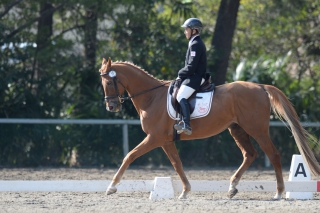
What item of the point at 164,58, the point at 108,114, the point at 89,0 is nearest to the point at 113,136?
the point at 108,114

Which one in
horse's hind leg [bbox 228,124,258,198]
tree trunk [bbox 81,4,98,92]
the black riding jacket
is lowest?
horse's hind leg [bbox 228,124,258,198]

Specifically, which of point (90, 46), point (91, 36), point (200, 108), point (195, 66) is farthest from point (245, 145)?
point (90, 46)

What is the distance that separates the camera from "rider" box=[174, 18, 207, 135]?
7.54 m

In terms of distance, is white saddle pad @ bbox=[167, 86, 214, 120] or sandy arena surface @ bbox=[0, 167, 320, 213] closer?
sandy arena surface @ bbox=[0, 167, 320, 213]

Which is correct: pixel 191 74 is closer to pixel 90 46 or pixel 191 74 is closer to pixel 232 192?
pixel 232 192

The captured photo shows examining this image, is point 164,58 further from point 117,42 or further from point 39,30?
point 39,30

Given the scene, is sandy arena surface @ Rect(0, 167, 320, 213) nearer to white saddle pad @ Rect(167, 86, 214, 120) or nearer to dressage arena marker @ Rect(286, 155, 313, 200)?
dressage arena marker @ Rect(286, 155, 313, 200)

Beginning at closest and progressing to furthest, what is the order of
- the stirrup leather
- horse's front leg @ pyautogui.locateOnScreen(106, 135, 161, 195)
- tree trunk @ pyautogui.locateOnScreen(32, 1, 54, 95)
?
horse's front leg @ pyautogui.locateOnScreen(106, 135, 161, 195) → the stirrup leather → tree trunk @ pyautogui.locateOnScreen(32, 1, 54, 95)

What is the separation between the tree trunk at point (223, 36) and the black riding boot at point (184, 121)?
6.51 m

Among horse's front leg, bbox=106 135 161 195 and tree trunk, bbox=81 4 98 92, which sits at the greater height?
tree trunk, bbox=81 4 98 92

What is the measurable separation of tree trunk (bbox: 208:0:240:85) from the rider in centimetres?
627

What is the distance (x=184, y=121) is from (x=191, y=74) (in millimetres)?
664

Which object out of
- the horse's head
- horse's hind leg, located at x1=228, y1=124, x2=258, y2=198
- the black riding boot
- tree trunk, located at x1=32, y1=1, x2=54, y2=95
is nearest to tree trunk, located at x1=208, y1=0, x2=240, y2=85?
tree trunk, located at x1=32, y1=1, x2=54, y2=95

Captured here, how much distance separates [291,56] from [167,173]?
751 centimetres
